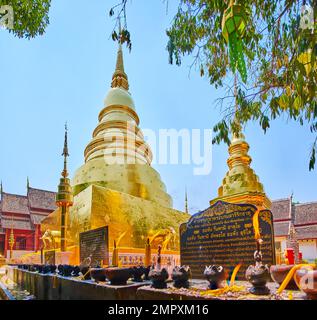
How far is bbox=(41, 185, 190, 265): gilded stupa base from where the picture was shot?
1025 centimetres

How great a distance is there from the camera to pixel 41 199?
31469 mm

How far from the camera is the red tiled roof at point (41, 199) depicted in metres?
30.6

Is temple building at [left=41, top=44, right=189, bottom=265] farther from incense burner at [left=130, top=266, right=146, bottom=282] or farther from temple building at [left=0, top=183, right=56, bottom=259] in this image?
A: temple building at [left=0, top=183, right=56, bottom=259]

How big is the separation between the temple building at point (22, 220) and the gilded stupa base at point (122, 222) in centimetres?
1928

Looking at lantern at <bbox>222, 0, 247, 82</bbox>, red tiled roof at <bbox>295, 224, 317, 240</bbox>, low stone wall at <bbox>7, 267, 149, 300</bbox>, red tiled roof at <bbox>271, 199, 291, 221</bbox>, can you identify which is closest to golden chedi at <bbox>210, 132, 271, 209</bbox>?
low stone wall at <bbox>7, 267, 149, 300</bbox>

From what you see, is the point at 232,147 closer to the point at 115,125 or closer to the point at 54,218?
the point at 115,125

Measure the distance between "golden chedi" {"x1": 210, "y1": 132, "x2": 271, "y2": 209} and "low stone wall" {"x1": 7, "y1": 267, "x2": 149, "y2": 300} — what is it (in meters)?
5.22

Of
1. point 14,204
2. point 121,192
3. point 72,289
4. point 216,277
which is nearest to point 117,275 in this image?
point 72,289

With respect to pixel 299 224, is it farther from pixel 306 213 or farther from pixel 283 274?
pixel 283 274

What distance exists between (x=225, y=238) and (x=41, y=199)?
29.9 m

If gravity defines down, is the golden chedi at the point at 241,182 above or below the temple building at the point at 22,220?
above

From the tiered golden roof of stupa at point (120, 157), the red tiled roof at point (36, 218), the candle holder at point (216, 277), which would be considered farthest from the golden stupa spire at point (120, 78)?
the red tiled roof at point (36, 218)

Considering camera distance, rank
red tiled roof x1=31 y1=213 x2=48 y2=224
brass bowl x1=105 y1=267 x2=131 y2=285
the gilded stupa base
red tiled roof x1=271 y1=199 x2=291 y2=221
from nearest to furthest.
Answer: brass bowl x1=105 y1=267 x2=131 y2=285 < the gilded stupa base < red tiled roof x1=271 y1=199 x2=291 y2=221 < red tiled roof x1=31 y1=213 x2=48 y2=224

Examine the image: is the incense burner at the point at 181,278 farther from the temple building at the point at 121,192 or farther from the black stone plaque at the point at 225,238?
the temple building at the point at 121,192
